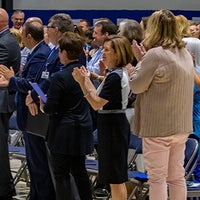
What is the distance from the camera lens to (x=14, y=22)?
1116 cm

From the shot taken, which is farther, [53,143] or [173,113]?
[53,143]

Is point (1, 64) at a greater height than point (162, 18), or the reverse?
point (162, 18)

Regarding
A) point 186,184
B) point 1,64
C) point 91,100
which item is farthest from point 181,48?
point 1,64

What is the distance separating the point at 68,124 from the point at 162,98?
0.90m

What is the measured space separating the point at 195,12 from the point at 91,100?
7.72 m

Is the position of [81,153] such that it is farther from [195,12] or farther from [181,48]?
[195,12]

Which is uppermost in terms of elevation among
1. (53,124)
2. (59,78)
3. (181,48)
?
(181,48)

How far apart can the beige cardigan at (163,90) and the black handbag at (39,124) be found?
3.76 ft

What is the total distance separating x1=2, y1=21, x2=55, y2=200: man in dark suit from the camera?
5.95m

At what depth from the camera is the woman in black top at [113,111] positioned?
16.7 ft
